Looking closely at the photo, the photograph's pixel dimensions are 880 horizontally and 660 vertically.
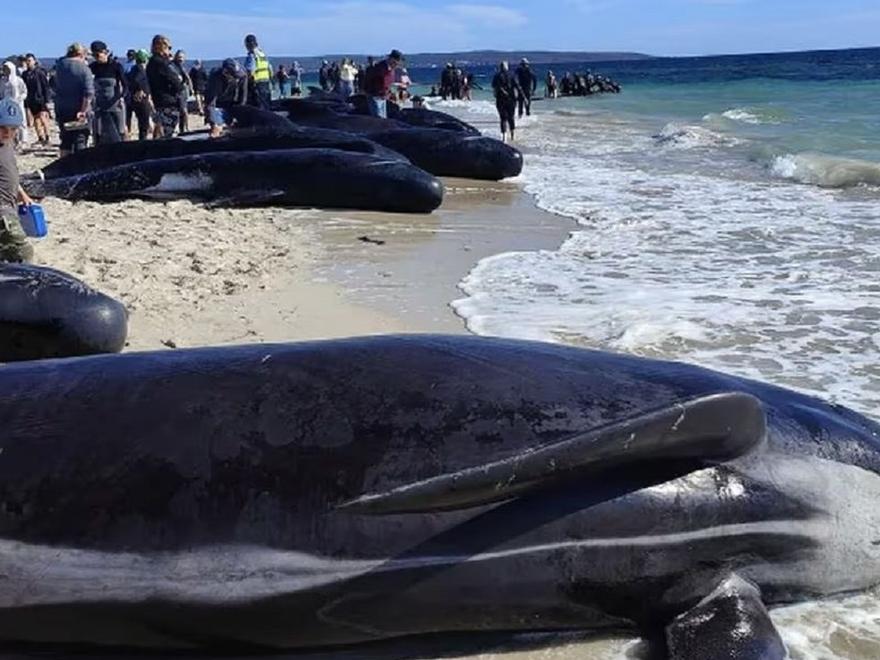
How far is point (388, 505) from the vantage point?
11.3ft

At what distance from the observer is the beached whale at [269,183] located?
14.3 meters

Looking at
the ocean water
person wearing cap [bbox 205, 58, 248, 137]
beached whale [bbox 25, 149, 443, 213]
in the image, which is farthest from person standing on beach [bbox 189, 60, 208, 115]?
beached whale [bbox 25, 149, 443, 213]

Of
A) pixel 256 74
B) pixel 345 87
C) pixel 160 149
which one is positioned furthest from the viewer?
pixel 345 87

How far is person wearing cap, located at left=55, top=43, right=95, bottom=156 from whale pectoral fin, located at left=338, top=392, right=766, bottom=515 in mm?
14208

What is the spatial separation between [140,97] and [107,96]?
150 cm

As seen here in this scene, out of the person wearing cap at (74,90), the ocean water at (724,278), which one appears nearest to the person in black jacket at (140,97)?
the person wearing cap at (74,90)

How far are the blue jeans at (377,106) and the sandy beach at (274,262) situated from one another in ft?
31.1

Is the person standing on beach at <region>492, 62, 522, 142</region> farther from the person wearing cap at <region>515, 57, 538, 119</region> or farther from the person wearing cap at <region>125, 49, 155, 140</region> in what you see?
the person wearing cap at <region>125, 49, 155, 140</region>

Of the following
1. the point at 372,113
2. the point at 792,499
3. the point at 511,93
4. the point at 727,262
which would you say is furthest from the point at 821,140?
the point at 792,499

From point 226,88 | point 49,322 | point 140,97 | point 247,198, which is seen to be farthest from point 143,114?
point 49,322

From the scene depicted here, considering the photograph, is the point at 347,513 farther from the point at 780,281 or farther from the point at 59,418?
the point at 780,281

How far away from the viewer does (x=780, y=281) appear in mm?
9484

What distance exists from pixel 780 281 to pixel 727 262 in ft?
3.42

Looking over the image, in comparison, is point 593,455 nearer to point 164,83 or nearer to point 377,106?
point 164,83
